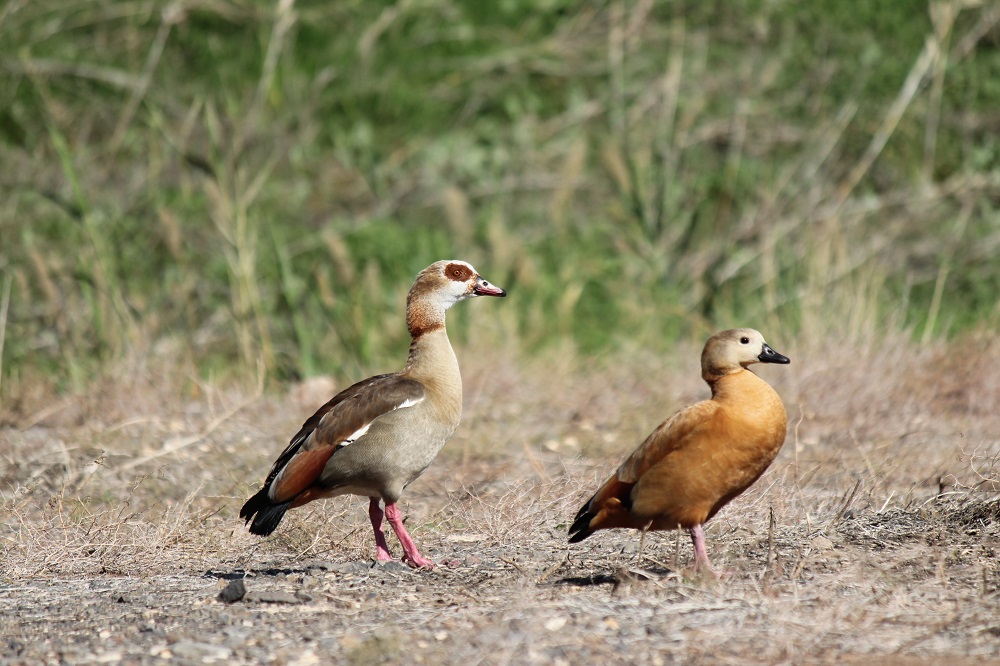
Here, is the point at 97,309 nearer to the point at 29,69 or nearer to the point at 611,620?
the point at 29,69

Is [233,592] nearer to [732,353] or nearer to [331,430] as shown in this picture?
[331,430]

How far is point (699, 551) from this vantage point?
419 centimetres

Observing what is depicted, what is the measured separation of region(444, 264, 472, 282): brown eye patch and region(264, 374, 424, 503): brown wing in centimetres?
58

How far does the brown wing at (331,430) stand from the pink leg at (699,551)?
3.85 feet

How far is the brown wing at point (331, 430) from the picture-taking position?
461 centimetres

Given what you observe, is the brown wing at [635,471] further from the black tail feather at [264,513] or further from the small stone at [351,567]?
the black tail feather at [264,513]

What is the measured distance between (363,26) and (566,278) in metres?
4.16

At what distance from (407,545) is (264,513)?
517 millimetres

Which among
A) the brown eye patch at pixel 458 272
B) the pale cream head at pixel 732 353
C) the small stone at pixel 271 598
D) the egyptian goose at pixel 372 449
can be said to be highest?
the brown eye patch at pixel 458 272

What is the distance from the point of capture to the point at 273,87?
36.0 ft

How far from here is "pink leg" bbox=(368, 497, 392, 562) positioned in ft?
15.5

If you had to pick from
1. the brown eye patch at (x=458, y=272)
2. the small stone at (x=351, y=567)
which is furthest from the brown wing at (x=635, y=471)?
the brown eye patch at (x=458, y=272)

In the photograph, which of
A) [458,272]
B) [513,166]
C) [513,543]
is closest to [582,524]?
[513,543]

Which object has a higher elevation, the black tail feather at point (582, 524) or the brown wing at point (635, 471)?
the brown wing at point (635, 471)
